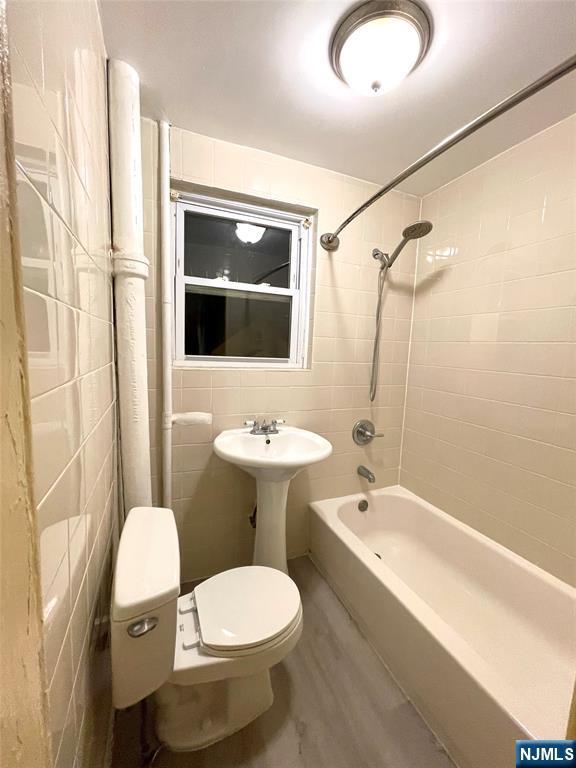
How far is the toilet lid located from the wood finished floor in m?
0.41

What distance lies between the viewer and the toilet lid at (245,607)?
839 millimetres

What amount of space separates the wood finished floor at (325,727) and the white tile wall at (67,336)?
32 cm

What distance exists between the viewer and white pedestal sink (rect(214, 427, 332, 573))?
1.24 meters

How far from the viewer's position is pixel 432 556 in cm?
164

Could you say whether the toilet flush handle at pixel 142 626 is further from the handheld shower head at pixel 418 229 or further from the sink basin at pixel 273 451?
the handheld shower head at pixel 418 229

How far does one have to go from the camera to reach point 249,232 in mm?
1526

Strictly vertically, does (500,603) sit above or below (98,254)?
below

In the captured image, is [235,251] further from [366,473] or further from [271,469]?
[366,473]

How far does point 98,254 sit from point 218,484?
1139 millimetres

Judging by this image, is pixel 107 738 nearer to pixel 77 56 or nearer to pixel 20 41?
pixel 20 41

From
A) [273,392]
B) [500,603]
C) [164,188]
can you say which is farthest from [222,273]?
[500,603]

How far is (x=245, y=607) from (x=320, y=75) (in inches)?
71.3

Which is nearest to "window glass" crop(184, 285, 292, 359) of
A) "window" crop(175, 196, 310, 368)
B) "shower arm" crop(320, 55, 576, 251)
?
"window" crop(175, 196, 310, 368)

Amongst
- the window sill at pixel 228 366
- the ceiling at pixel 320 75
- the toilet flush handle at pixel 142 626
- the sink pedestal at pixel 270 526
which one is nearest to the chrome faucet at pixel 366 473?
Result: the sink pedestal at pixel 270 526
